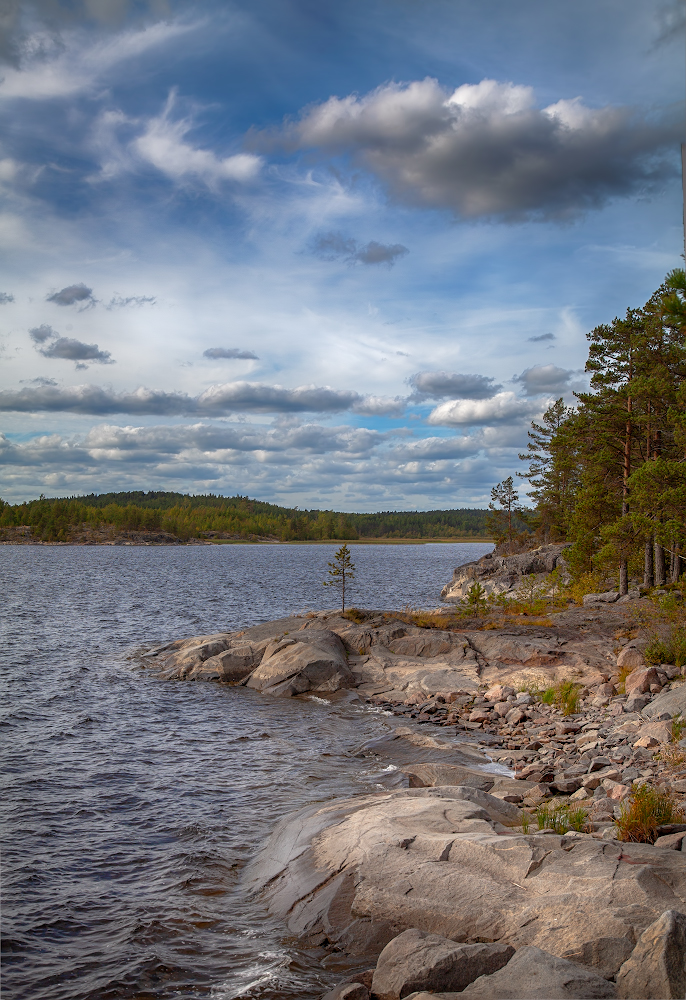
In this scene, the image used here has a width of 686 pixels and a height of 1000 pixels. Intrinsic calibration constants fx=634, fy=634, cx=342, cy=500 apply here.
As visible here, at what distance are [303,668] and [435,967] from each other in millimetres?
20775

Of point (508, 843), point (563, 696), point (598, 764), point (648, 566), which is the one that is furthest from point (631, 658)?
point (648, 566)

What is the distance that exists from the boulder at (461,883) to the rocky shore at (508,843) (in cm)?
2

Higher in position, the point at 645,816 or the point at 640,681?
the point at 645,816

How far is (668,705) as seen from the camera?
17.0m

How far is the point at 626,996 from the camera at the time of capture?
6.06 meters

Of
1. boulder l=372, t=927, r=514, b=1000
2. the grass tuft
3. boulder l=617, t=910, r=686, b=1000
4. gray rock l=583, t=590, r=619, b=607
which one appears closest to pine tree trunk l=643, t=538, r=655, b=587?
gray rock l=583, t=590, r=619, b=607

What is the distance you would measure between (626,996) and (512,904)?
7.05 feet

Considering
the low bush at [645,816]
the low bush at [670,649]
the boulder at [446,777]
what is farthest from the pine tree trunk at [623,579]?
the low bush at [645,816]

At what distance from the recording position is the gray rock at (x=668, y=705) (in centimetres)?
1644

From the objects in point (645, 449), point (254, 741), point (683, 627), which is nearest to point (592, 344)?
point (645, 449)

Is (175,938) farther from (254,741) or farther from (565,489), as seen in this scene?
(565,489)

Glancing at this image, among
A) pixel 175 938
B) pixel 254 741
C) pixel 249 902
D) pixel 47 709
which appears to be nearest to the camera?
pixel 175 938

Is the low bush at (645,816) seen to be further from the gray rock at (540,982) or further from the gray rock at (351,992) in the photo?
the gray rock at (351,992)

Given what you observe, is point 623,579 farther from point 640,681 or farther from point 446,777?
point 446,777
